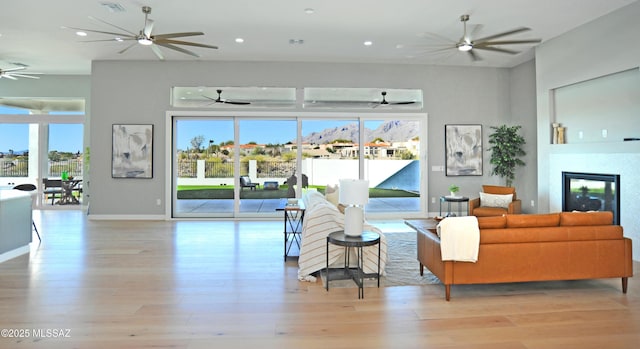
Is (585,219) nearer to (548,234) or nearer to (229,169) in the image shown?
(548,234)

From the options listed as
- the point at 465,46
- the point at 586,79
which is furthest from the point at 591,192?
the point at 465,46

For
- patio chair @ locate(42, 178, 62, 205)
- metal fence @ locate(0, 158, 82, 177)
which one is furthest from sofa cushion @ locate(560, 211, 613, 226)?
patio chair @ locate(42, 178, 62, 205)

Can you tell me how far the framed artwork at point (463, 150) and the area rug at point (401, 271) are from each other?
3318 millimetres

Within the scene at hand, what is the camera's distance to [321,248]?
12.9ft

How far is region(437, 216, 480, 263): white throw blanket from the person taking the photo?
318 centimetres

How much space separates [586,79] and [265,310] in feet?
19.6

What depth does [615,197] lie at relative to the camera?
515cm

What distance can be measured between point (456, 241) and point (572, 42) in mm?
4925

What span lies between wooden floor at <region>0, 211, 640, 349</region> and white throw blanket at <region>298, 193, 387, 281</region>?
0.80 feet

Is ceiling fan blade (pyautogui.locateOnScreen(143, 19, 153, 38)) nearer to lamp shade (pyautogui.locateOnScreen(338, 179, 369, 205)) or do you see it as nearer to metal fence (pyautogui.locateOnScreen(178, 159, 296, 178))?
lamp shade (pyautogui.locateOnScreen(338, 179, 369, 205))

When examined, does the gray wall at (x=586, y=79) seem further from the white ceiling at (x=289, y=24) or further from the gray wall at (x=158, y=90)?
the gray wall at (x=158, y=90)

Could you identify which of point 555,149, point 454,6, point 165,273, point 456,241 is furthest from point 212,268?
point 555,149

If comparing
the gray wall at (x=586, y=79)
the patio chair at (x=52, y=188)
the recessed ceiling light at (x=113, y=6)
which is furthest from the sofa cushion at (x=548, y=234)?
the patio chair at (x=52, y=188)

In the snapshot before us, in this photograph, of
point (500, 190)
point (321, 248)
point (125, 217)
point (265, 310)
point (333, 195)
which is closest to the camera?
point (265, 310)
